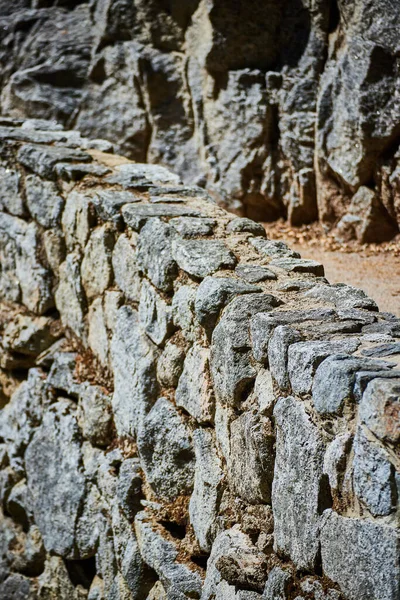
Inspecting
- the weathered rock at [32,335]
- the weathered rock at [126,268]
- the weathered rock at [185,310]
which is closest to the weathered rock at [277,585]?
the weathered rock at [185,310]

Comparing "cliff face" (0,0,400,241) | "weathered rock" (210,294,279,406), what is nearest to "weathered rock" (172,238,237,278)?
"weathered rock" (210,294,279,406)

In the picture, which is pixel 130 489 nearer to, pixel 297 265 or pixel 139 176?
pixel 297 265

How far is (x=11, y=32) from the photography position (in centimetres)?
768

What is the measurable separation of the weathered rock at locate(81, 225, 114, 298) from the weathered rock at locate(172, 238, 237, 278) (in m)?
0.82

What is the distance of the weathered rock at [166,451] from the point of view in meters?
3.41

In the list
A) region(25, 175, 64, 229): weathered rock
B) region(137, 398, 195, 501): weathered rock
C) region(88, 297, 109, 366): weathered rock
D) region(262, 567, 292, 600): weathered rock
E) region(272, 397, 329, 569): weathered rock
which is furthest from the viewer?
region(25, 175, 64, 229): weathered rock

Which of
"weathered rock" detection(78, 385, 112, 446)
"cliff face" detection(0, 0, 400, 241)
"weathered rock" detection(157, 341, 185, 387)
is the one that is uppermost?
"cliff face" detection(0, 0, 400, 241)

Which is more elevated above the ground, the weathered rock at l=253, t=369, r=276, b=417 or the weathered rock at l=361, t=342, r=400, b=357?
the weathered rock at l=361, t=342, r=400, b=357

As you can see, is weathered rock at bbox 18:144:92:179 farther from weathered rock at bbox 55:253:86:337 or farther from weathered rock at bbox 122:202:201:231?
weathered rock at bbox 122:202:201:231

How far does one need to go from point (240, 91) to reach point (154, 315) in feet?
12.3

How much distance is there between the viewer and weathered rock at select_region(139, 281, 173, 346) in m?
3.54

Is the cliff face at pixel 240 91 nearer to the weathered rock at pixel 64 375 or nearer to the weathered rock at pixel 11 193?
the weathered rock at pixel 11 193

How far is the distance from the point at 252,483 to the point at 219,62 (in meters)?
4.96

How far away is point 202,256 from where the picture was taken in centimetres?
332
